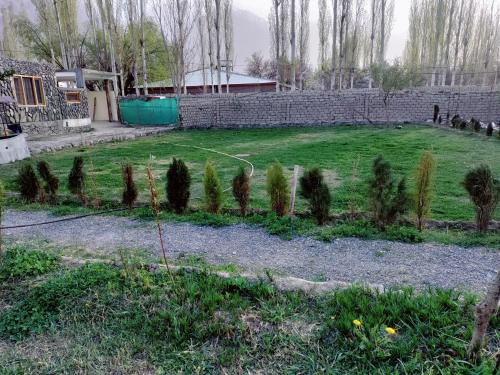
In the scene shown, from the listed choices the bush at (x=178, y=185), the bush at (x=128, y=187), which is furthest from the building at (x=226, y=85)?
the bush at (x=178, y=185)

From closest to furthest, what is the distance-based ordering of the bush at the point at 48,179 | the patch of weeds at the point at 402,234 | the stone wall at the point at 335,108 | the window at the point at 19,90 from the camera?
the patch of weeds at the point at 402,234 → the bush at the point at 48,179 → the window at the point at 19,90 → the stone wall at the point at 335,108

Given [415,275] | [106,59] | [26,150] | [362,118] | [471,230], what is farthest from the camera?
[106,59]

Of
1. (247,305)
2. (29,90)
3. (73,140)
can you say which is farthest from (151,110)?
(247,305)

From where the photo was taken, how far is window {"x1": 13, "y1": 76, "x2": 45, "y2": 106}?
52.0ft

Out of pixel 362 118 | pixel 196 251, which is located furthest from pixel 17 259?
pixel 362 118

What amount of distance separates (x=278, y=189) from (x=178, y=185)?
155 centimetres

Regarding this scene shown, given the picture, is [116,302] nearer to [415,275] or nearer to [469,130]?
[415,275]

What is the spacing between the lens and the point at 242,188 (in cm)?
524

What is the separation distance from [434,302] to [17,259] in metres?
3.69

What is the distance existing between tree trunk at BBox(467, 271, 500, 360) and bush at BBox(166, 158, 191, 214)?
13.7ft

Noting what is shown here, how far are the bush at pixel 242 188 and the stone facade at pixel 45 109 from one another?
14.5 meters

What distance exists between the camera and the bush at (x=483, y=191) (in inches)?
162

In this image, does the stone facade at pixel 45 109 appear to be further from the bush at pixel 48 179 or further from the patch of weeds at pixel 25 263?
the patch of weeds at pixel 25 263

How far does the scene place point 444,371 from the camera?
1.84m
